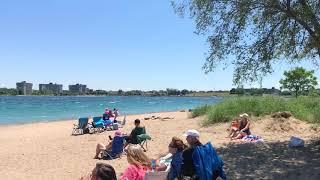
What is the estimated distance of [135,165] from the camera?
627cm

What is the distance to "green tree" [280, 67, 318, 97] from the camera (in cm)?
4141

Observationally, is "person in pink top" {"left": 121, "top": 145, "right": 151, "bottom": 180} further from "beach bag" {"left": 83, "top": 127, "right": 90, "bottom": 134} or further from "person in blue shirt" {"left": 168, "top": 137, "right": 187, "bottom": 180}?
"beach bag" {"left": 83, "top": 127, "right": 90, "bottom": 134}

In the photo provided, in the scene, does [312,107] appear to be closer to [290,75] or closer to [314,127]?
[314,127]

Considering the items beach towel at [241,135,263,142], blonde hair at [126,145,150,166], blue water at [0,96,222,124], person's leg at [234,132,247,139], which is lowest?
blue water at [0,96,222,124]

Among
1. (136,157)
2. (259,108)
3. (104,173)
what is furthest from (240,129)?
(104,173)

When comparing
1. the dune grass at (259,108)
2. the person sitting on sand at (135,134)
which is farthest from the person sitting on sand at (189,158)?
the dune grass at (259,108)

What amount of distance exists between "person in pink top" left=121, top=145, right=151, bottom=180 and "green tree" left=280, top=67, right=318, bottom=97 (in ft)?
120

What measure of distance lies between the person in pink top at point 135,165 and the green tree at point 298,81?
3662 cm

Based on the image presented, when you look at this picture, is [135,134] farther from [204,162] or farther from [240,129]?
[204,162]

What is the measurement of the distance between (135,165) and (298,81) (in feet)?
124

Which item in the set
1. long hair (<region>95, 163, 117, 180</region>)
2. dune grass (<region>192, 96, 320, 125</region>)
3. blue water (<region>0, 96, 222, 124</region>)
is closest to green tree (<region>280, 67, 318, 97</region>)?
blue water (<region>0, 96, 222, 124</region>)

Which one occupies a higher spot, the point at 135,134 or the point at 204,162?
the point at 204,162

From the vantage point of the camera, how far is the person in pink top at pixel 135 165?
6.14 metres

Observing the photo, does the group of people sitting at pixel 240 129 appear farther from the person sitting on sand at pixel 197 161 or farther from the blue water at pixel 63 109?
the blue water at pixel 63 109
